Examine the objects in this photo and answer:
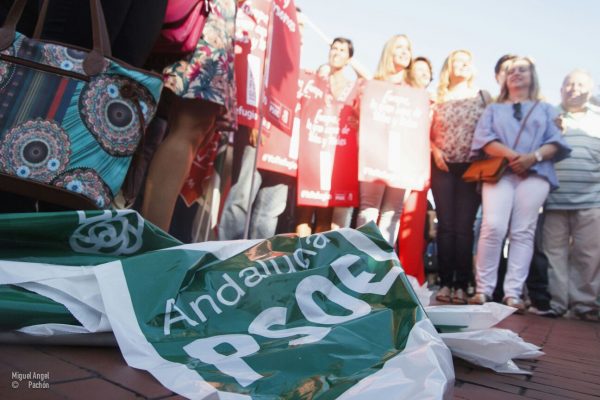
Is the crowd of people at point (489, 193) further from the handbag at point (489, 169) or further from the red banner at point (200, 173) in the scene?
the red banner at point (200, 173)

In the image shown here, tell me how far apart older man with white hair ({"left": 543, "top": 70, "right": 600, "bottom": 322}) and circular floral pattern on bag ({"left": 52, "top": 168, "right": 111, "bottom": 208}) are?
3441mm

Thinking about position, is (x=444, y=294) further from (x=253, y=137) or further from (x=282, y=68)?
(x=282, y=68)

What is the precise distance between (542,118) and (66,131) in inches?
129

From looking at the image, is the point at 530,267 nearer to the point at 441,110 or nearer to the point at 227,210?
the point at 441,110

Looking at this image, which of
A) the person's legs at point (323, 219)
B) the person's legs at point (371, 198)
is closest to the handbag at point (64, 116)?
the person's legs at point (371, 198)

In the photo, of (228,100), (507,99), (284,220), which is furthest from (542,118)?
(228,100)

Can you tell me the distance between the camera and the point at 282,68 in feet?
10.4

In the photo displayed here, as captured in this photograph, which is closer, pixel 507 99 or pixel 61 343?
pixel 61 343

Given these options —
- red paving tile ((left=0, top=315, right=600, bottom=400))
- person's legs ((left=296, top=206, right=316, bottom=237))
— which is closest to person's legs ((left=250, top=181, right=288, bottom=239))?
person's legs ((left=296, top=206, right=316, bottom=237))

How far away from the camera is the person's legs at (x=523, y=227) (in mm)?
3555

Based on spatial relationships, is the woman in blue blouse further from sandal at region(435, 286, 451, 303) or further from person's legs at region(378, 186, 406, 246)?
person's legs at region(378, 186, 406, 246)

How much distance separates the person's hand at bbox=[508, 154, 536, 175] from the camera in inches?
139

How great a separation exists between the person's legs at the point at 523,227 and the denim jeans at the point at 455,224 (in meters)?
0.33

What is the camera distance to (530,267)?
13.0ft
